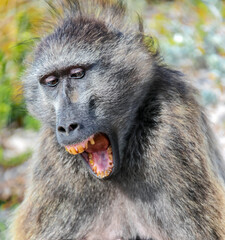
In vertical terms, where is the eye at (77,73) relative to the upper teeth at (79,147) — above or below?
above

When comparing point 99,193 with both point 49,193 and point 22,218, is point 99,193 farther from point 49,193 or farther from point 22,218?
point 22,218

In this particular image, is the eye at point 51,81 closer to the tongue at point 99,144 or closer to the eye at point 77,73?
the eye at point 77,73

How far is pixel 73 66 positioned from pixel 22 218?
4.40 ft

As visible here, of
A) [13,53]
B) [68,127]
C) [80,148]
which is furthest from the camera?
[13,53]

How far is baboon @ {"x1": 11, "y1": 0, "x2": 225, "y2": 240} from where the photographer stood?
122 inches

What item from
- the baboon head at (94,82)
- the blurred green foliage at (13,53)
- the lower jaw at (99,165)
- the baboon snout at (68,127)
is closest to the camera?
the baboon snout at (68,127)

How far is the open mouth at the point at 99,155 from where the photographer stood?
10.2 ft

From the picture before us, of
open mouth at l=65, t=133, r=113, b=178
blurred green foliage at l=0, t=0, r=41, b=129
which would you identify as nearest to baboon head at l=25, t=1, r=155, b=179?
open mouth at l=65, t=133, r=113, b=178

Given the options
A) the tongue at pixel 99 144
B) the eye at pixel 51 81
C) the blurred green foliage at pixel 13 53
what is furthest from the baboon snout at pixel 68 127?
the blurred green foliage at pixel 13 53

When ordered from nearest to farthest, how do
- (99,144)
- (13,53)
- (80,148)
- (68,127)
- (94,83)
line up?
1. (68,127)
2. (80,148)
3. (94,83)
4. (99,144)
5. (13,53)

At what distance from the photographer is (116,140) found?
3.18m

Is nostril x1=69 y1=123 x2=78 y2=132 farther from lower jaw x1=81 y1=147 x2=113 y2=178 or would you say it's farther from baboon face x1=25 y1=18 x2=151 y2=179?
lower jaw x1=81 y1=147 x2=113 y2=178

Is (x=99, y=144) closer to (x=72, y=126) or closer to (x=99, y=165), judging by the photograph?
(x=99, y=165)

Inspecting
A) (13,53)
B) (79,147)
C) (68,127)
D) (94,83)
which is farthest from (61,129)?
(13,53)
